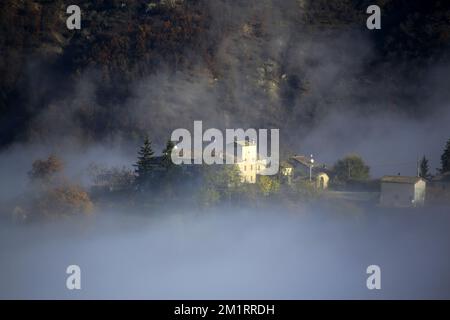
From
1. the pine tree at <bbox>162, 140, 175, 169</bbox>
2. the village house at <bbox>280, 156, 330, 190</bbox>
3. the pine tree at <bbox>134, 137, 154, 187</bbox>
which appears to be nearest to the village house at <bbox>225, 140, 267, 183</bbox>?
the village house at <bbox>280, 156, 330, 190</bbox>

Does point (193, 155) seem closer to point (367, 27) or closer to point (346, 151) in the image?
point (346, 151)

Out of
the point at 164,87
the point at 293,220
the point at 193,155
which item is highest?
the point at 164,87

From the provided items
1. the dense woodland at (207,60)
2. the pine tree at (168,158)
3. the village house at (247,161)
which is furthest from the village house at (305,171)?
the pine tree at (168,158)

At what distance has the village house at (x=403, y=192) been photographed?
53.4 meters

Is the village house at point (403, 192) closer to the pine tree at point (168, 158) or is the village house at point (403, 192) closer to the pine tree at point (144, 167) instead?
the pine tree at point (168, 158)

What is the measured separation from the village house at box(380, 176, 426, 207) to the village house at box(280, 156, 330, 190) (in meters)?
3.70

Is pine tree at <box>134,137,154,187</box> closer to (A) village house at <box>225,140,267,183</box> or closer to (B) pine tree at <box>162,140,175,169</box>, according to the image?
(B) pine tree at <box>162,140,175,169</box>

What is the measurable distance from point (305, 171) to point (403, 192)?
6281 millimetres

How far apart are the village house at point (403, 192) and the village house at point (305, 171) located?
370 centimetres

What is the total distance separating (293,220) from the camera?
171 feet

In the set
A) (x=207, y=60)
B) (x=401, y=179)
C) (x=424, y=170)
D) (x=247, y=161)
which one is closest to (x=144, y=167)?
(x=247, y=161)

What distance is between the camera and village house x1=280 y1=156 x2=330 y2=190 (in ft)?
185

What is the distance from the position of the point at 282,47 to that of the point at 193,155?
1913cm

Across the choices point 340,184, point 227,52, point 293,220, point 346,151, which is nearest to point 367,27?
point 227,52
